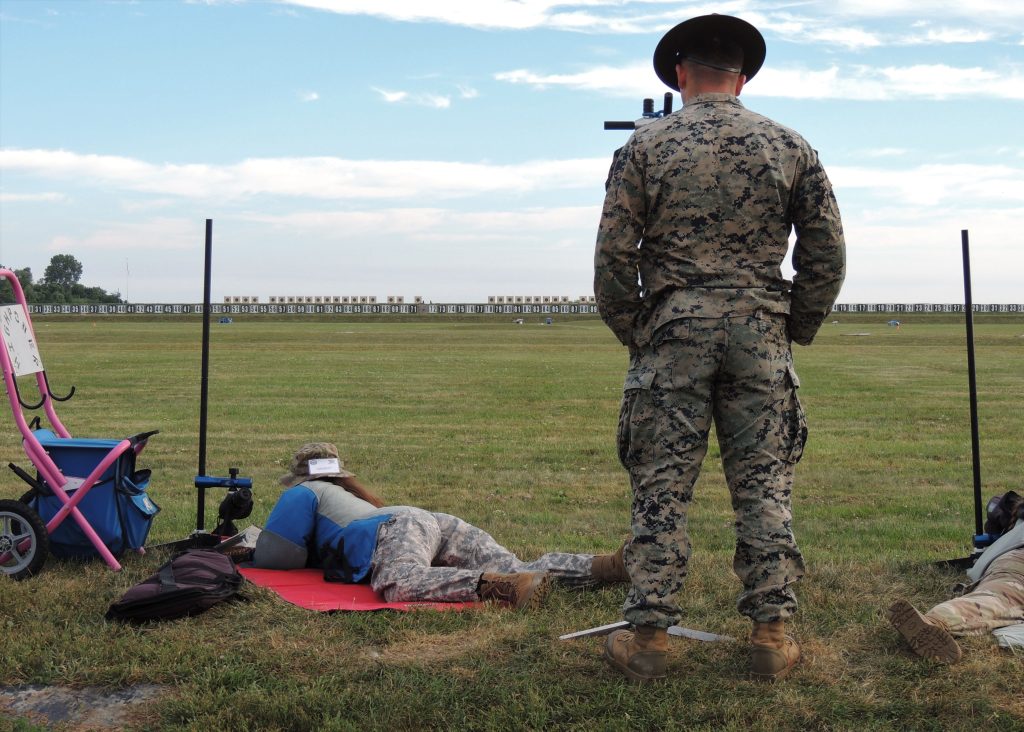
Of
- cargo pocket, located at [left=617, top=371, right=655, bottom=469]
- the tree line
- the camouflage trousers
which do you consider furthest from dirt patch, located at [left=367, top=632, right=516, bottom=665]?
the tree line

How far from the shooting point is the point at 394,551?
5.49 m

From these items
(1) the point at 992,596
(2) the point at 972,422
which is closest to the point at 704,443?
(1) the point at 992,596

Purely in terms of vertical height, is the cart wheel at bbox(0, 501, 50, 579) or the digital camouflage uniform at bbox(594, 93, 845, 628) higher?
the digital camouflage uniform at bbox(594, 93, 845, 628)

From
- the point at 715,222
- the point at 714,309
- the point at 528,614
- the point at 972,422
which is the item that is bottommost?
the point at 528,614

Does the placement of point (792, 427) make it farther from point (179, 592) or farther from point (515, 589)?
point (179, 592)

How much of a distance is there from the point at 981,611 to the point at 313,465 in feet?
11.6

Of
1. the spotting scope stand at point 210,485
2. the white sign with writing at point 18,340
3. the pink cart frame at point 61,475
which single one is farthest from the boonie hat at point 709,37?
the white sign with writing at point 18,340

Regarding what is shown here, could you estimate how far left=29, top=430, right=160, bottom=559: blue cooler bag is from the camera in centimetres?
602

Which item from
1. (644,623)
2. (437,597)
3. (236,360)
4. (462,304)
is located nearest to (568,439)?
(437,597)

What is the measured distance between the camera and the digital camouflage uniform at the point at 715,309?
4.02m

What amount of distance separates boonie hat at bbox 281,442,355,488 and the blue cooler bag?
967mm

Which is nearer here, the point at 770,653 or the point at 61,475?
the point at 770,653

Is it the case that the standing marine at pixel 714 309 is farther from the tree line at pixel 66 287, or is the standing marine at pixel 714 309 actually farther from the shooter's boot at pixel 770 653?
the tree line at pixel 66 287

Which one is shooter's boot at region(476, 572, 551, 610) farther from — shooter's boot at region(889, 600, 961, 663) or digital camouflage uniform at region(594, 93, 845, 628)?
shooter's boot at region(889, 600, 961, 663)
